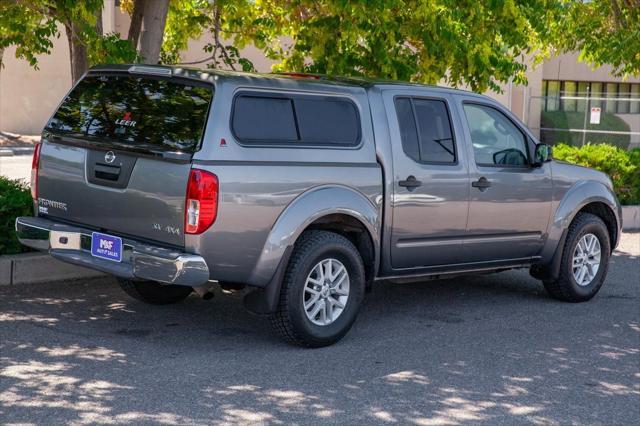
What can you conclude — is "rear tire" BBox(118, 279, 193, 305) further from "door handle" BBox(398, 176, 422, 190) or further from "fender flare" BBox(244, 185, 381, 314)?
"door handle" BBox(398, 176, 422, 190)

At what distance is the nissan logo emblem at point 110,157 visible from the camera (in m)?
7.17

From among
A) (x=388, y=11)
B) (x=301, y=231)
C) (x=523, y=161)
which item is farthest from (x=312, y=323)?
(x=388, y=11)

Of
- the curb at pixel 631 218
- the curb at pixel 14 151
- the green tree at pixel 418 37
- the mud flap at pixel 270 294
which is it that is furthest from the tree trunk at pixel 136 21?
the curb at pixel 14 151

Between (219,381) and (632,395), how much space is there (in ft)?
8.36

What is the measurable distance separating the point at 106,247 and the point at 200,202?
2.79 feet

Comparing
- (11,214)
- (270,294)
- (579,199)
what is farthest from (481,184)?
(11,214)

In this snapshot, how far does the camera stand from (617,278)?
36.3 feet

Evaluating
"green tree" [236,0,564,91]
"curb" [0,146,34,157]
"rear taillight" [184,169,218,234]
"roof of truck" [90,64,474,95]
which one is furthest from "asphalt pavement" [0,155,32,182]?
"rear taillight" [184,169,218,234]

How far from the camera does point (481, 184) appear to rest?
A: 8.54 m

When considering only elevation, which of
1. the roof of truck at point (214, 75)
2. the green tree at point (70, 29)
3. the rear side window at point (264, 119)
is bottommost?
the rear side window at point (264, 119)

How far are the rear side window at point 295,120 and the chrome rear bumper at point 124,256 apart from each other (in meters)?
0.90

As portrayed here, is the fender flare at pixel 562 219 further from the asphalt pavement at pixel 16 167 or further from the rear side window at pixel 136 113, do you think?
the asphalt pavement at pixel 16 167

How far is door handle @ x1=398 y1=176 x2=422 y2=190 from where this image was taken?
7926mm

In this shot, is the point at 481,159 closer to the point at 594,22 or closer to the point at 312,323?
the point at 312,323
